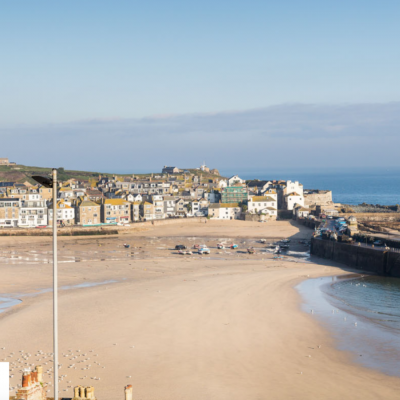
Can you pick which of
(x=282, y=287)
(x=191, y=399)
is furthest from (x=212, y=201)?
(x=191, y=399)

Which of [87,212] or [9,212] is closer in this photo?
[9,212]

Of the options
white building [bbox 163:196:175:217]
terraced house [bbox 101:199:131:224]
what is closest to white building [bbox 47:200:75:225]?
terraced house [bbox 101:199:131:224]

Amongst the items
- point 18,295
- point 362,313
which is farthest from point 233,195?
point 362,313

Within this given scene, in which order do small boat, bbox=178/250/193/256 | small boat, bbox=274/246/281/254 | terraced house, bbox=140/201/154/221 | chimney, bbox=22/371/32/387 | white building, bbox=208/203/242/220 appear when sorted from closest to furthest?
chimney, bbox=22/371/32/387 → small boat, bbox=178/250/193/256 → small boat, bbox=274/246/281/254 → terraced house, bbox=140/201/154/221 → white building, bbox=208/203/242/220

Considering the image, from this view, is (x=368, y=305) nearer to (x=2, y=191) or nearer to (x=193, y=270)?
(x=193, y=270)

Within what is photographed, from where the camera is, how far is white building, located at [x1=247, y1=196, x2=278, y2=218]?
95250 millimetres

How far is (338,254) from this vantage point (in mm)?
52562

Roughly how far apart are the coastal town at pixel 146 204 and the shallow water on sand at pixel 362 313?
49.6m

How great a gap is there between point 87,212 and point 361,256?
48.5 meters

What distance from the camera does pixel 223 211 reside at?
316ft

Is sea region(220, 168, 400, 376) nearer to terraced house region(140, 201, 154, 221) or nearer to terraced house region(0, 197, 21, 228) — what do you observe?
terraced house region(140, 201, 154, 221)

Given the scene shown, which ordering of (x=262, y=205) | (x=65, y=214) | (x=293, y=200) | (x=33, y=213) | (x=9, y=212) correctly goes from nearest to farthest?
(x=9, y=212) → (x=33, y=213) → (x=65, y=214) → (x=262, y=205) → (x=293, y=200)

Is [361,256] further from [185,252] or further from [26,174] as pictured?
[26,174]

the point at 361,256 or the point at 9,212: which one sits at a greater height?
the point at 9,212
